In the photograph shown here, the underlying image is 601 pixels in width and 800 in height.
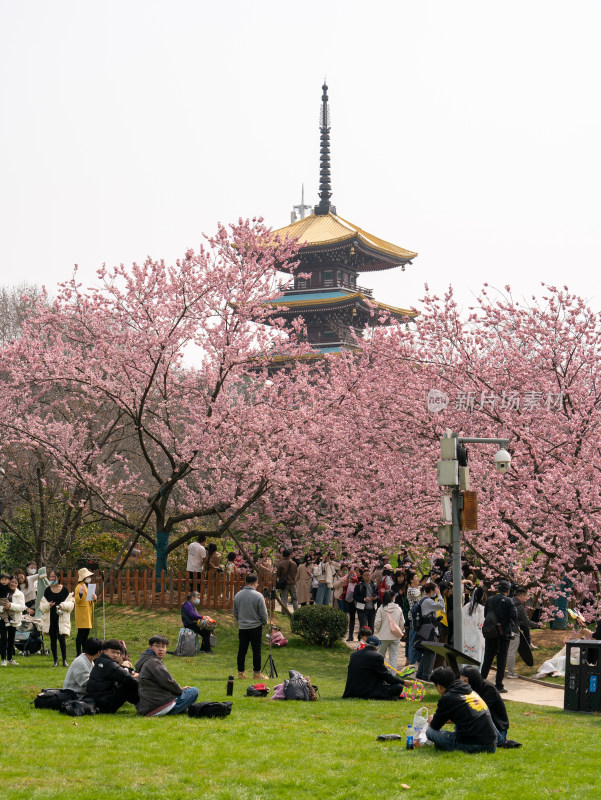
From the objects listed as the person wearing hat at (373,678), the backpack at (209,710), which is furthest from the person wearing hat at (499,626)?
the backpack at (209,710)

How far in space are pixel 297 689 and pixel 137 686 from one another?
2.57m

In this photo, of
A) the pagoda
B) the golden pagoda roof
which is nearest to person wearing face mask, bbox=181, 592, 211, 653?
the pagoda

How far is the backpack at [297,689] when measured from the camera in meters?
12.9

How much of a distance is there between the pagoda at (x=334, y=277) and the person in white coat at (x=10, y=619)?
3868cm

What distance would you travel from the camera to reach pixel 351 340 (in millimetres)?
55344

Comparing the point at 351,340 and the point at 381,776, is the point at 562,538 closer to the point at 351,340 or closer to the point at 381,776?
the point at 381,776

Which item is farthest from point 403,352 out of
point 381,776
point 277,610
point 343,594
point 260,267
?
point 381,776

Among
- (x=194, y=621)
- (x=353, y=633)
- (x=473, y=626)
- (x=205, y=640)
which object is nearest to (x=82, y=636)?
(x=194, y=621)

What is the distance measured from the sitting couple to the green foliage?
8518 mm

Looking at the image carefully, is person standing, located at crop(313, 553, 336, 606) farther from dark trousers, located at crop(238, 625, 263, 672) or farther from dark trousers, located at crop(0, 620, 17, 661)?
dark trousers, located at crop(0, 620, 17, 661)

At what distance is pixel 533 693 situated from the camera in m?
15.4

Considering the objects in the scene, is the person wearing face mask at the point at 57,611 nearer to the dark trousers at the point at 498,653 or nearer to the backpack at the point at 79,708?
the backpack at the point at 79,708

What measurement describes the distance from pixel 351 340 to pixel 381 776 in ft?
156

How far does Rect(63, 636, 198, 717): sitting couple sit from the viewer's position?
1114 centimetres
